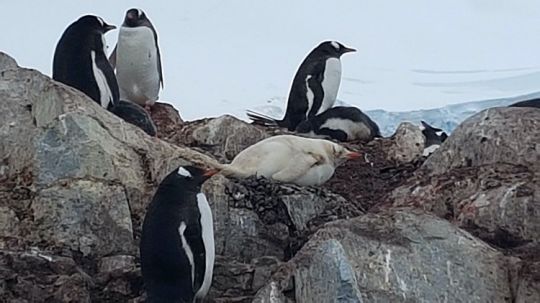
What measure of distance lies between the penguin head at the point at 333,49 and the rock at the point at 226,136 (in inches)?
128

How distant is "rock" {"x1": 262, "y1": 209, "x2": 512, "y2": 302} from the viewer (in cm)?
406

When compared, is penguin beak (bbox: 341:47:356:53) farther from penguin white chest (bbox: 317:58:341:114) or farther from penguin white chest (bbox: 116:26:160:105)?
penguin white chest (bbox: 116:26:160:105)

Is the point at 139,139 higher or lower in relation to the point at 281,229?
higher

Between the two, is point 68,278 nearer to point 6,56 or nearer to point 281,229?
point 281,229

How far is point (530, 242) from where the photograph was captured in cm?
477

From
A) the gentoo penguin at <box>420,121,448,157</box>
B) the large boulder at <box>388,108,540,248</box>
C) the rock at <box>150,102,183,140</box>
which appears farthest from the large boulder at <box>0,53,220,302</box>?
the rock at <box>150,102,183,140</box>

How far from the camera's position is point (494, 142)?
5.63 meters

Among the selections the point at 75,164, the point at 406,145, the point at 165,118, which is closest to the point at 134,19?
the point at 165,118

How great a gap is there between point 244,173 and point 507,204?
5.12ft

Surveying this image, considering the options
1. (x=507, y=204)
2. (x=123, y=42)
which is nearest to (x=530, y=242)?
(x=507, y=204)

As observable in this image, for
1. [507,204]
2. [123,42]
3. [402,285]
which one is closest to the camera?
[402,285]

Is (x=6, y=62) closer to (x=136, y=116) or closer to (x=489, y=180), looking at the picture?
(x=136, y=116)

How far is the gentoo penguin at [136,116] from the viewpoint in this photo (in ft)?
22.7

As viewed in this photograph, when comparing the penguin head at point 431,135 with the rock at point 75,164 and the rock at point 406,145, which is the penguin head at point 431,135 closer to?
the rock at point 406,145
